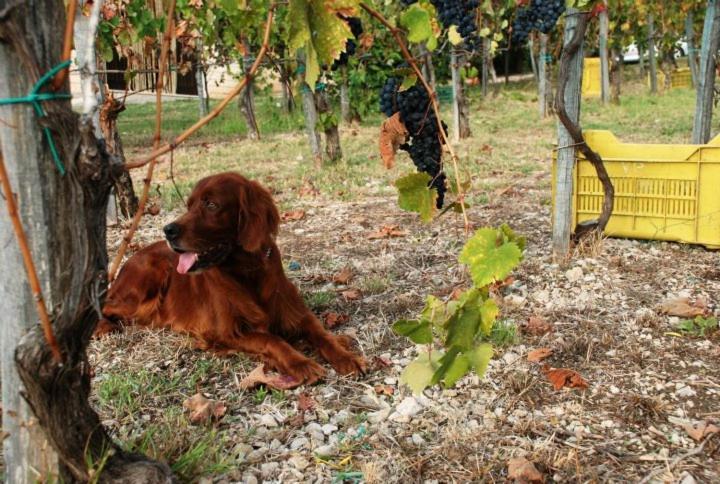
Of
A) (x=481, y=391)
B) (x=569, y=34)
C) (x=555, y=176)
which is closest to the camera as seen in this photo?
(x=481, y=391)

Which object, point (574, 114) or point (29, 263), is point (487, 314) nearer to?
point (29, 263)

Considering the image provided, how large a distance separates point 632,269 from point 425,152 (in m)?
2.27

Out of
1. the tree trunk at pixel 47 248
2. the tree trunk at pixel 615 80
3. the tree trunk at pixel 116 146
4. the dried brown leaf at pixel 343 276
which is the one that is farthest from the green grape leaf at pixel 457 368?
the tree trunk at pixel 615 80

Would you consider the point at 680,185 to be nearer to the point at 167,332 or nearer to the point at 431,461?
the point at 431,461

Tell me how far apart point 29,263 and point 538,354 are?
2.14 m

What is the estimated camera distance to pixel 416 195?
1766mm

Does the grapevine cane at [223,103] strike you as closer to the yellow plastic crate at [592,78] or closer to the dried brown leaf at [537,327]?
the dried brown leaf at [537,327]

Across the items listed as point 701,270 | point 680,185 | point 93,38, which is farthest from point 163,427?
point 680,185

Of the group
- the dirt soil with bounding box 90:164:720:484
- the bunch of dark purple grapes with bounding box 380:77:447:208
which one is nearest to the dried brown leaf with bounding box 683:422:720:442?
the dirt soil with bounding box 90:164:720:484

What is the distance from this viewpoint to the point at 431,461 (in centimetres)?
227

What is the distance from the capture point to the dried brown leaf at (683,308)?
3.29 m

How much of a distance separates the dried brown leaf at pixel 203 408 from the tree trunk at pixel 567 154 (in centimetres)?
235

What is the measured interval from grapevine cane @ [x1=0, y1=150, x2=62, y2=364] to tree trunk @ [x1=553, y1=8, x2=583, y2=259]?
302 centimetres

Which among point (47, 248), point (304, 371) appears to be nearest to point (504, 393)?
point (304, 371)
